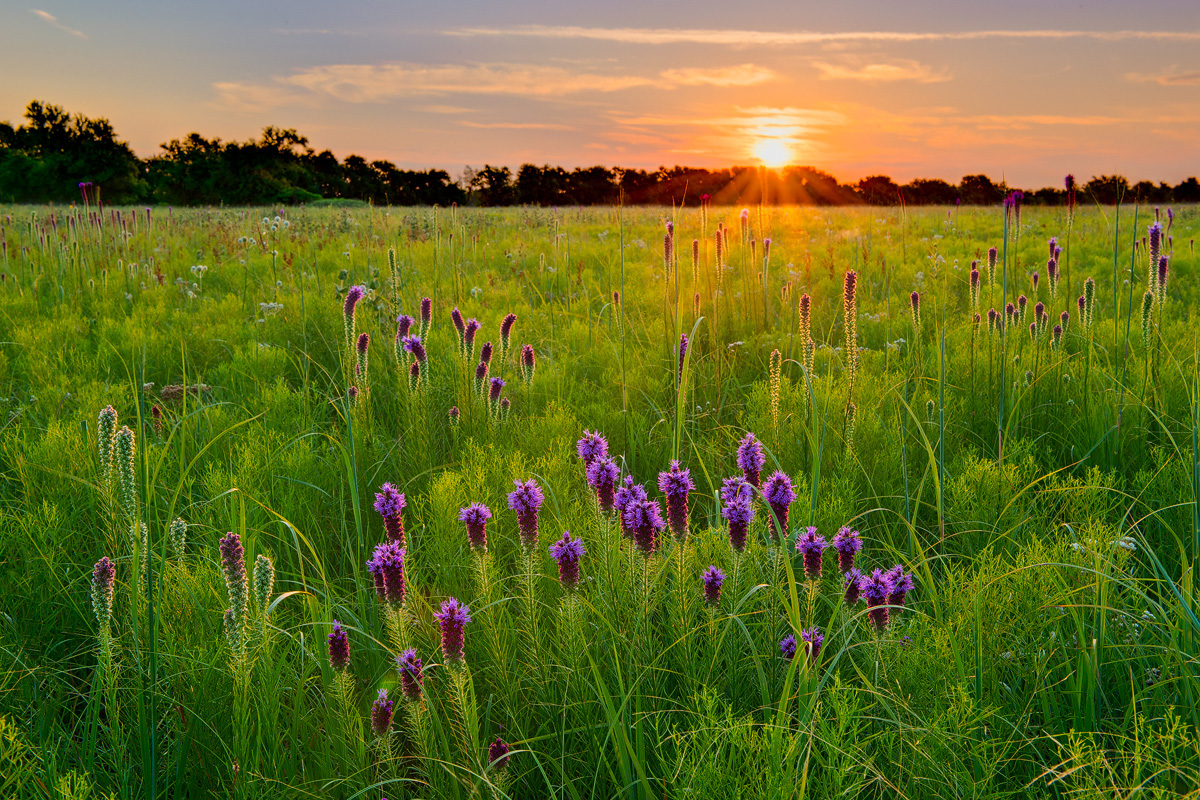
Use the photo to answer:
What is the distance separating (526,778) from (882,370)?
3174 mm

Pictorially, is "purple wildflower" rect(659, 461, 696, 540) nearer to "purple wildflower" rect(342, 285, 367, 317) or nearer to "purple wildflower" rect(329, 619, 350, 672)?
"purple wildflower" rect(329, 619, 350, 672)

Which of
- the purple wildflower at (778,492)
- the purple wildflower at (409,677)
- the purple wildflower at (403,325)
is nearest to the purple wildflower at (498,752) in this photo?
the purple wildflower at (409,677)

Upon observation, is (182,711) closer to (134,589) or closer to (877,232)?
(134,589)

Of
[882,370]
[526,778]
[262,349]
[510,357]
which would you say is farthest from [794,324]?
[526,778]

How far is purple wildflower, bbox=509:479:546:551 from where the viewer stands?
1604mm

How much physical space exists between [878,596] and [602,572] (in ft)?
2.37

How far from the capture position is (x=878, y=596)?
5.10ft

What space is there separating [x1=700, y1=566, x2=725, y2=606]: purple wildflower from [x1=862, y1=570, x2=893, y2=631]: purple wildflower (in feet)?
1.10

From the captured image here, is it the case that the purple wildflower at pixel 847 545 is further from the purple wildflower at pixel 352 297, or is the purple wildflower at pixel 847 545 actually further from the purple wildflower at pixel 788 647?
the purple wildflower at pixel 352 297

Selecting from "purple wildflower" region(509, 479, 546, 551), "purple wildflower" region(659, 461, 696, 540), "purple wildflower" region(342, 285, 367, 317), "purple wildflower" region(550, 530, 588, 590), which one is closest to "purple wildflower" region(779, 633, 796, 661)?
"purple wildflower" region(659, 461, 696, 540)

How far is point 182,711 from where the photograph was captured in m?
1.68

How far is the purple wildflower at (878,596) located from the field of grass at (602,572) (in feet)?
0.13

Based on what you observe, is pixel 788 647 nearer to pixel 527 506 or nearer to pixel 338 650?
pixel 527 506

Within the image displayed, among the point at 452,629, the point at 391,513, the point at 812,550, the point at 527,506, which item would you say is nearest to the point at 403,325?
the point at 391,513
